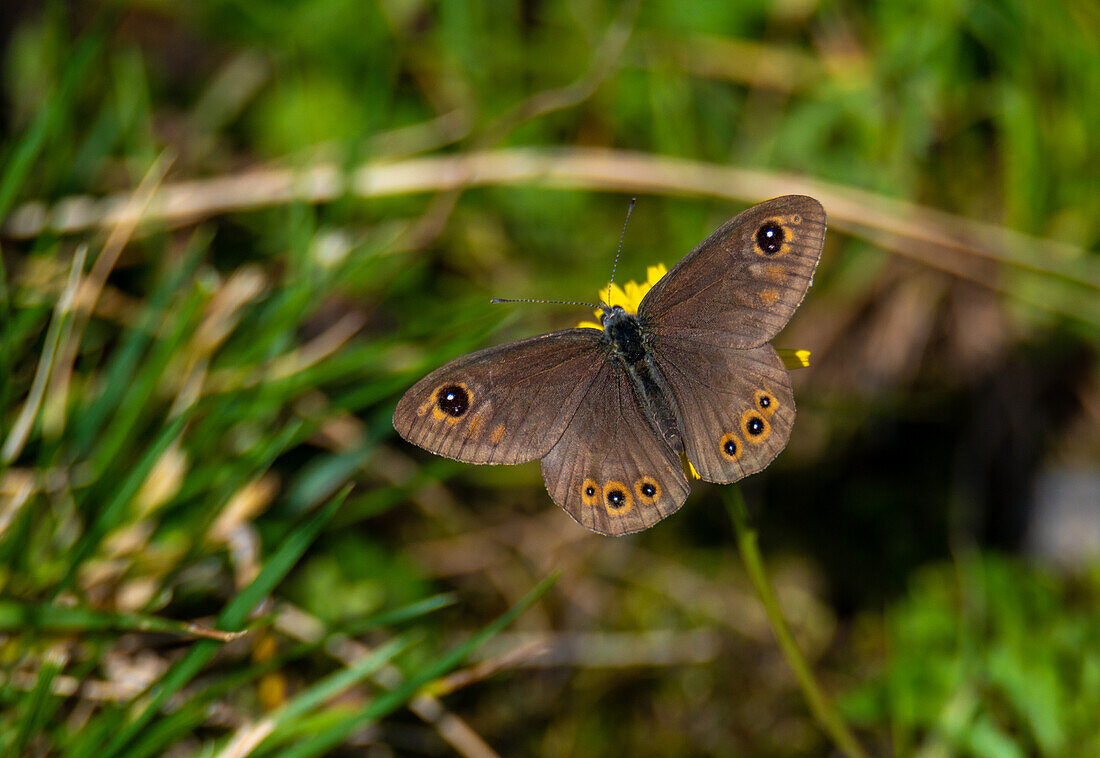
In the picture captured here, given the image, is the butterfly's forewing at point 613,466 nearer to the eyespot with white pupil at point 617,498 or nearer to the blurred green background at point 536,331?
the eyespot with white pupil at point 617,498

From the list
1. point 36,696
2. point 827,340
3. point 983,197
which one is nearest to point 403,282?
point 827,340

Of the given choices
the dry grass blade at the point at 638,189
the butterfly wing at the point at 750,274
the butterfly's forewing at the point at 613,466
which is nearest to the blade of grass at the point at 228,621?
the butterfly's forewing at the point at 613,466

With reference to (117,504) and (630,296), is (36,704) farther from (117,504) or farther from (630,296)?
(630,296)

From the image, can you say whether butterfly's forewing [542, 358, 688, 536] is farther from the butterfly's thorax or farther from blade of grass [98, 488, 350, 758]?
blade of grass [98, 488, 350, 758]

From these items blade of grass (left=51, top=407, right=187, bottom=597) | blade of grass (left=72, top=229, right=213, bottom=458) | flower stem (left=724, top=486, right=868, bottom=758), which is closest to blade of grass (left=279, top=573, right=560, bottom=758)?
flower stem (left=724, top=486, right=868, bottom=758)

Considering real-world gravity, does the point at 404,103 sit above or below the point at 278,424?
above

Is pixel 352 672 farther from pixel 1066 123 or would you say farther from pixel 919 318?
pixel 1066 123
